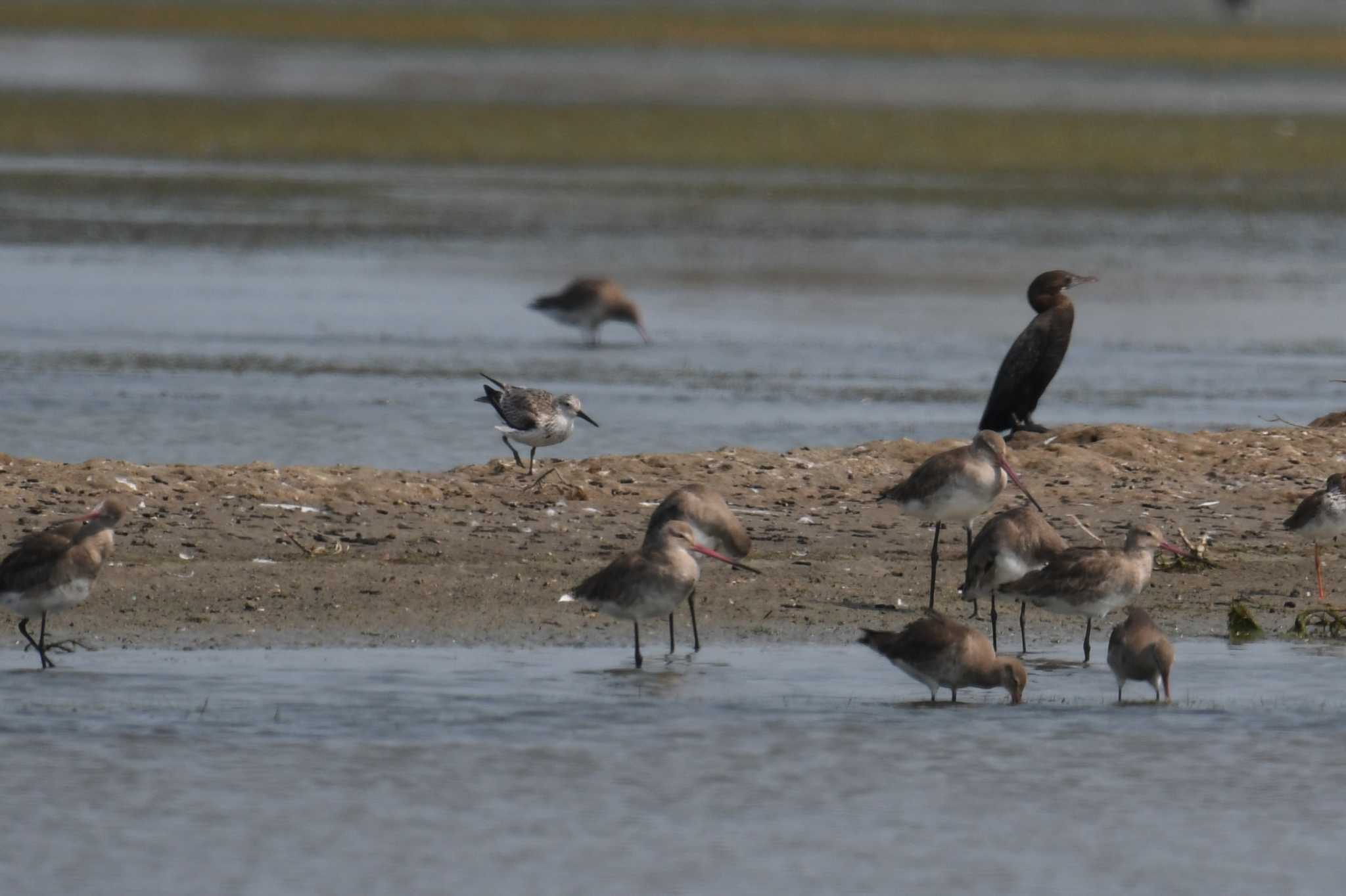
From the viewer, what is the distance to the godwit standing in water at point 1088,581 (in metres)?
10.9

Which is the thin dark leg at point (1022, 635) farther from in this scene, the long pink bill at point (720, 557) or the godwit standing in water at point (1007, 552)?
the long pink bill at point (720, 557)

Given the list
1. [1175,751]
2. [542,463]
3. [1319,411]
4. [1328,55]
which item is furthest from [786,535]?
[1328,55]

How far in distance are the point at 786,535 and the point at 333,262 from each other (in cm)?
1594

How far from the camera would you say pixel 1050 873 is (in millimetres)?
8023

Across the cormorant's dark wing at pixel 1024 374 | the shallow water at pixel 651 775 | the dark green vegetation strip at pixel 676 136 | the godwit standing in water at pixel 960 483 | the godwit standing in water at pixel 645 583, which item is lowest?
the shallow water at pixel 651 775

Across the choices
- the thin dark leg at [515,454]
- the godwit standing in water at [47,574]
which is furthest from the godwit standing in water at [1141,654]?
the thin dark leg at [515,454]

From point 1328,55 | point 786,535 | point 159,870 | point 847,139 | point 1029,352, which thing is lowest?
point 159,870

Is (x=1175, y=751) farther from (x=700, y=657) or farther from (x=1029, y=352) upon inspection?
(x=1029, y=352)

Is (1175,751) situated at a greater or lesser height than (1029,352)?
lesser

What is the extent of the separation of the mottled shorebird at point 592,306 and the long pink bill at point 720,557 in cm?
1154

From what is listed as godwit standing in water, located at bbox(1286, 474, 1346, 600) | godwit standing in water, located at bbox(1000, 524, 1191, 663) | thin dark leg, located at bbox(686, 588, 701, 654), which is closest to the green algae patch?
godwit standing in water, located at bbox(1000, 524, 1191, 663)

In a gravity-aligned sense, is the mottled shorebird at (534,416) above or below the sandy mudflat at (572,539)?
above

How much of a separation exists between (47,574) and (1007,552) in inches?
164

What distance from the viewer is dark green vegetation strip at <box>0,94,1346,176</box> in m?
41.9
